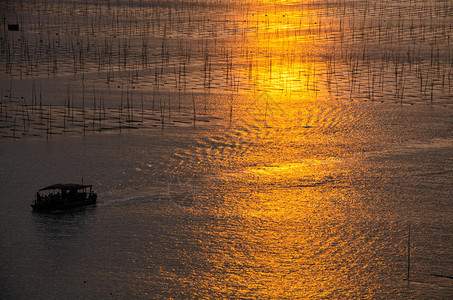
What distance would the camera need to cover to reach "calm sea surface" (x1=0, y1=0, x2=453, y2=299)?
948 inches

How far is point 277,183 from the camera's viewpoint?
1297 inches

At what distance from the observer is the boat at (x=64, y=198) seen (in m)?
28.6

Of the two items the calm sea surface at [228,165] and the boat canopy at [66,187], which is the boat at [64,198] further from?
the calm sea surface at [228,165]

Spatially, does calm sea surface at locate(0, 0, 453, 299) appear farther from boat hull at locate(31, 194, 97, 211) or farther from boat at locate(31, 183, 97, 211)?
boat at locate(31, 183, 97, 211)

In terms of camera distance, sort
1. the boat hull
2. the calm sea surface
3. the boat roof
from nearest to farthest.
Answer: the calm sea surface → the boat hull → the boat roof

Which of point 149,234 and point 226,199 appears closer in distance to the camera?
point 149,234

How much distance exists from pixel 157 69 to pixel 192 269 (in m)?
36.7

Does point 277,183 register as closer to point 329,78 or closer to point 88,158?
point 88,158

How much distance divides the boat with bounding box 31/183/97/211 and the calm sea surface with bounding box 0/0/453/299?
584 millimetres

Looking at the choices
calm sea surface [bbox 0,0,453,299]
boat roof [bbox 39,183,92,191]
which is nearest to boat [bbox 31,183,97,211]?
boat roof [bbox 39,183,92,191]

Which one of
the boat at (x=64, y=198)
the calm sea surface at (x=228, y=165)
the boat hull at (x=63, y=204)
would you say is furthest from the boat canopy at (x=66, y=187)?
the calm sea surface at (x=228, y=165)

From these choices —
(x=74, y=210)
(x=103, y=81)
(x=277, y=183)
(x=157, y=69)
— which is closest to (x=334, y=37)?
(x=157, y=69)

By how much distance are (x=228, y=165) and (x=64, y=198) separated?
30.3 feet

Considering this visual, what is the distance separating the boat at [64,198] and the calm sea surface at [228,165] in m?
0.58
